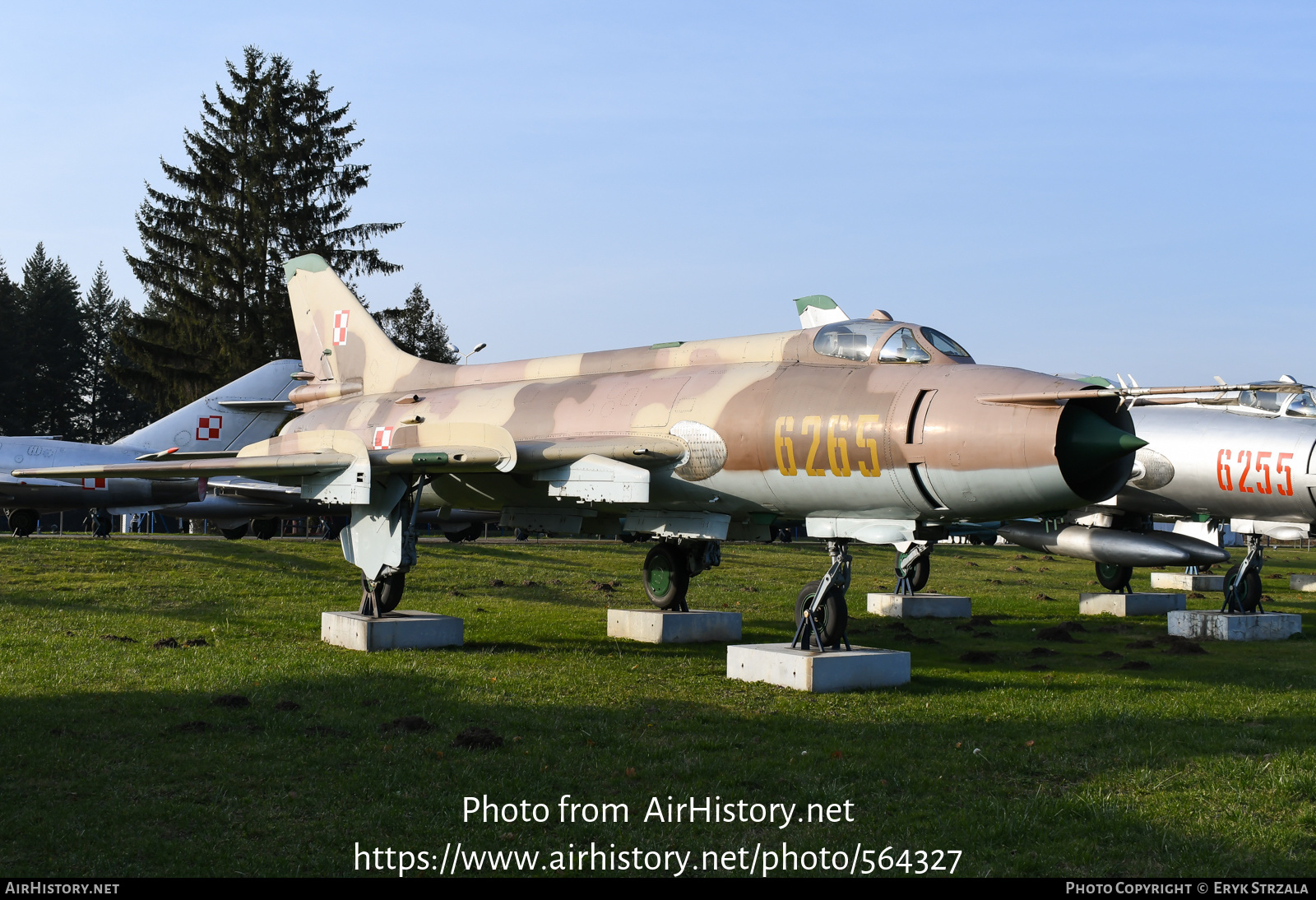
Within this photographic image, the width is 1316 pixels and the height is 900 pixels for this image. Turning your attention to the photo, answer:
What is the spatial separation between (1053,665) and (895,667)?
290 centimetres

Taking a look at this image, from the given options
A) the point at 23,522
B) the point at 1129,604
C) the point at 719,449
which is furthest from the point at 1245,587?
the point at 23,522

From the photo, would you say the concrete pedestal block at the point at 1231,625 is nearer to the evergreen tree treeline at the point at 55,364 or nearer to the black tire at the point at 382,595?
the black tire at the point at 382,595

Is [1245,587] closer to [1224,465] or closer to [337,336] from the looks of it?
[1224,465]

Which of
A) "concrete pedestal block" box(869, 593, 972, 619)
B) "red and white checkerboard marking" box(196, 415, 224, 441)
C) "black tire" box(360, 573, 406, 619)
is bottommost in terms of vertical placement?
"concrete pedestal block" box(869, 593, 972, 619)

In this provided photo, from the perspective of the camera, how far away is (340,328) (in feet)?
56.3

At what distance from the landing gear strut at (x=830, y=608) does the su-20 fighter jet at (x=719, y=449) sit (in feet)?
0.09

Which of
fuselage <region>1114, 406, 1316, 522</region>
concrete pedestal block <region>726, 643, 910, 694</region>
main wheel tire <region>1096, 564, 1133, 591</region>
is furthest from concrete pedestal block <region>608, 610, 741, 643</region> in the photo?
main wheel tire <region>1096, 564, 1133, 591</region>

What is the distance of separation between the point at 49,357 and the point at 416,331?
24.1m

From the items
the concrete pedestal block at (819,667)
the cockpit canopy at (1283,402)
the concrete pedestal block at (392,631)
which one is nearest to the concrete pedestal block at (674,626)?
the concrete pedestal block at (392,631)

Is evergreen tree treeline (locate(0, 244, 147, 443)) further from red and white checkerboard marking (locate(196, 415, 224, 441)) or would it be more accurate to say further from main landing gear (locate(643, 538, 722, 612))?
main landing gear (locate(643, 538, 722, 612))

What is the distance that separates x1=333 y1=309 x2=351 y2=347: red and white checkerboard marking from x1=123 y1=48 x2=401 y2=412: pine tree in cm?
2374

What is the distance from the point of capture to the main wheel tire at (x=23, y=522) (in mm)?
30109

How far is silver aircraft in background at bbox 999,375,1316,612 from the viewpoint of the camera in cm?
1548

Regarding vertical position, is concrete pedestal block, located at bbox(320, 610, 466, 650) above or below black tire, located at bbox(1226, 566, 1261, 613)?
below
